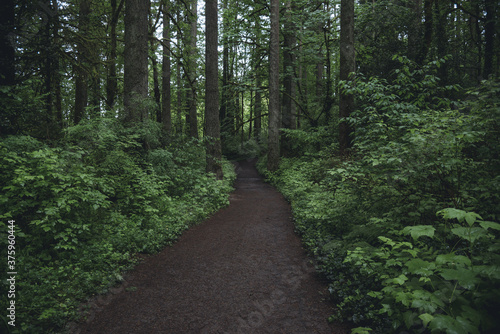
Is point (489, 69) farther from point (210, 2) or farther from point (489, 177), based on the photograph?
point (210, 2)

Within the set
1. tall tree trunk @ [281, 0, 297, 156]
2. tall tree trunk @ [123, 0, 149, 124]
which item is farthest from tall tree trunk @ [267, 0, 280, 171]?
tall tree trunk @ [123, 0, 149, 124]

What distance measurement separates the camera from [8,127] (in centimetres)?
596

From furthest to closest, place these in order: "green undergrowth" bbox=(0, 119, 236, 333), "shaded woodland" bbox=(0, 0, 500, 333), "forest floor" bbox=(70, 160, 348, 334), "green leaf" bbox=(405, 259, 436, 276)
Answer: "green undergrowth" bbox=(0, 119, 236, 333), "forest floor" bbox=(70, 160, 348, 334), "shaded woodland" bbox=(0, 0, 500, 333), "green leaf" bbox=(405, 259, 436, 276)

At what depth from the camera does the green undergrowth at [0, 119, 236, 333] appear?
3.40 meters

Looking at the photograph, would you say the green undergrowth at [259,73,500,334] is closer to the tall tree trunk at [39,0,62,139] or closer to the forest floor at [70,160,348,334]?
the forest floor at [70,160,348,334]

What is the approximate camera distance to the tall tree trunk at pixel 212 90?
1104cm

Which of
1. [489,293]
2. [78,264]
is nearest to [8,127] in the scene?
[78,264]

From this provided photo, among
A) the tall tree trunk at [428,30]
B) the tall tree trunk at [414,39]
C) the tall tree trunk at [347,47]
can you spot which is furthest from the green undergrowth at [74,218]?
the tall tree trunk at [428,30]

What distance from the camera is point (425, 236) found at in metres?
4.16

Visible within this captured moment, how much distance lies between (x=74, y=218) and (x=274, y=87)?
503 inches

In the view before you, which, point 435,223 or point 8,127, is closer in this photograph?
point 435,223

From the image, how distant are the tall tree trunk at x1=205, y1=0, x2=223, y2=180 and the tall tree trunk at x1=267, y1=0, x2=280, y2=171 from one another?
4586 mm

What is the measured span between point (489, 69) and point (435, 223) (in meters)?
10.7

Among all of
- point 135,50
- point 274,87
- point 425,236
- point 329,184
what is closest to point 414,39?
point 274,87
